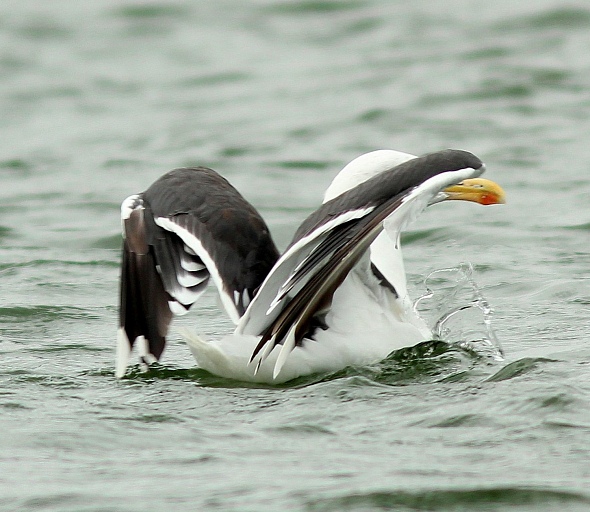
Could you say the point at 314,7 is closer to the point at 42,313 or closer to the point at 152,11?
the point at 152,11

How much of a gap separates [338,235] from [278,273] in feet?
1.21

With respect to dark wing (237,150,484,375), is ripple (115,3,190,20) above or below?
above

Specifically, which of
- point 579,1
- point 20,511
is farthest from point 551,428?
point 579,1

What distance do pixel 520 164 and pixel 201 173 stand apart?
5842mm

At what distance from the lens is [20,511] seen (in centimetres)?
420

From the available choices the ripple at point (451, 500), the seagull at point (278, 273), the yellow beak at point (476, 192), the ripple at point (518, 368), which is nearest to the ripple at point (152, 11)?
the seagull at point (278, 273)

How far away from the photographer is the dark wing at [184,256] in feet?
18.7

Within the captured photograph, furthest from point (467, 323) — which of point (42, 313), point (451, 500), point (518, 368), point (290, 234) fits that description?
point (290, 234)

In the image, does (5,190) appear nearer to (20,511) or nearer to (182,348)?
(182,348)

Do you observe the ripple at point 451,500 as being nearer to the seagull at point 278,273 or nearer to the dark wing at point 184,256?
the seagull at point 278,273

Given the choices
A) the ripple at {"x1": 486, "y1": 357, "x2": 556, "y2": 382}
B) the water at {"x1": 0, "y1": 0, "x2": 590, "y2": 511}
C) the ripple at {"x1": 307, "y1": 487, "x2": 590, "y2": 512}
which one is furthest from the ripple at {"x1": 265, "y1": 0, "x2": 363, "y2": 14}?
the ripple at {"x1": 307, "y1": 487, "x2": 590, "y2": 512}

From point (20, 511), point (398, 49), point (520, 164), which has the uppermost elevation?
point (398, 49)

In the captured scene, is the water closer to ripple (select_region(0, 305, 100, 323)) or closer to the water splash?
ripple (select_region(0, 305, 100, 323))

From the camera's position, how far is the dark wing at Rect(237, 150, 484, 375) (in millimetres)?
4957
